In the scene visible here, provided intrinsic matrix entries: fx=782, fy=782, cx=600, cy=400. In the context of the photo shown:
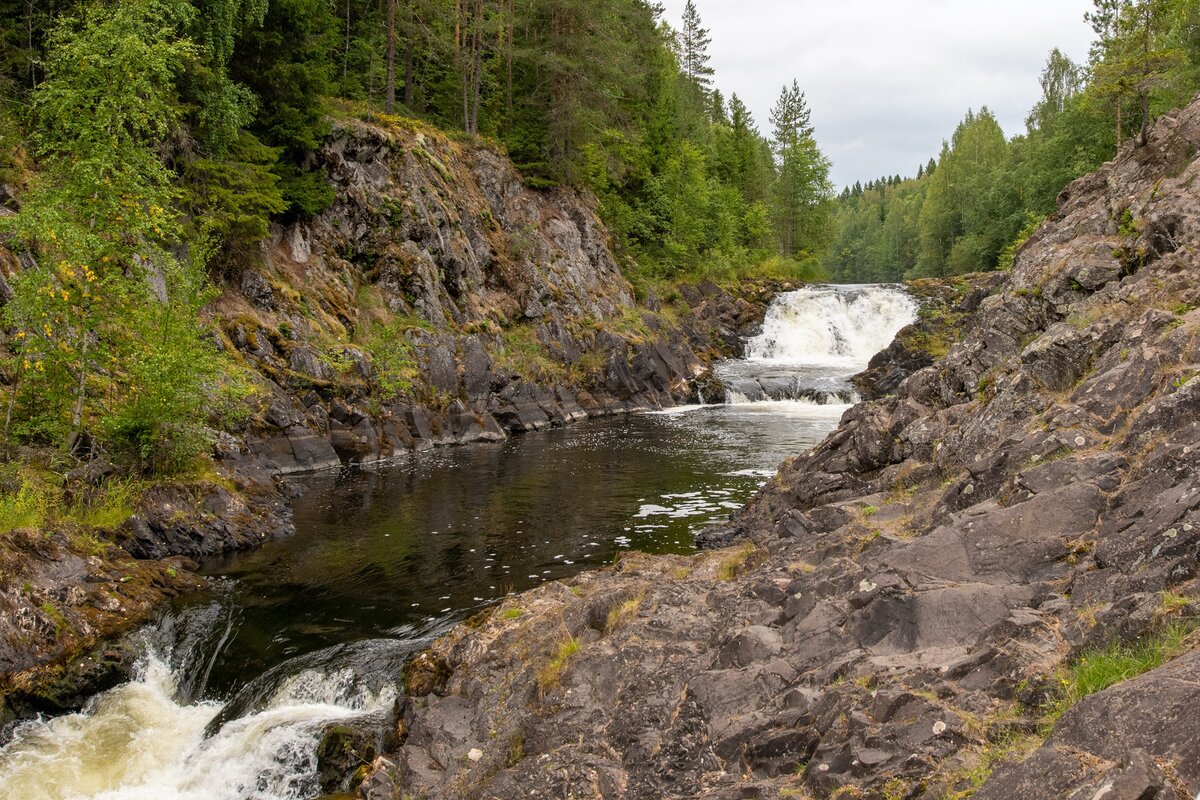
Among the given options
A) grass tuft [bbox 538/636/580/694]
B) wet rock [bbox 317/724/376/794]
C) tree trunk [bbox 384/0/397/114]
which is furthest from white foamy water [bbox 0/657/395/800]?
tree trunk [bbox 384/0/397/114]

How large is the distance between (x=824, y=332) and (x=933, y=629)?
142 ft

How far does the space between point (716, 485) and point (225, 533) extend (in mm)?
11370

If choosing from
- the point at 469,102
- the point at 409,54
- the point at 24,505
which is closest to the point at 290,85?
the point at 409,54

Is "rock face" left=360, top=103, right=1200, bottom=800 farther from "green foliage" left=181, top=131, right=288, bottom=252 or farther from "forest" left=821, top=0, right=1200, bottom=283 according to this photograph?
"green foliage" left=181, top=131, right=288, bottom=252

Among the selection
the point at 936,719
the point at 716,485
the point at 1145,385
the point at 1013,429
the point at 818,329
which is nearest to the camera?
the point at 936,719

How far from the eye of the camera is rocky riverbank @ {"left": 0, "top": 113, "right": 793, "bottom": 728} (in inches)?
440

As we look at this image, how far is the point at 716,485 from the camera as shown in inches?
790

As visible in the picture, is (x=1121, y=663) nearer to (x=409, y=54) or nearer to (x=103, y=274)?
(x=103, y=274)

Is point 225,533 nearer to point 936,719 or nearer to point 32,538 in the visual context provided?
point 32,538

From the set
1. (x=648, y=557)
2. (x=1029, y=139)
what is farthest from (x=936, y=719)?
(x=1029, y=139)

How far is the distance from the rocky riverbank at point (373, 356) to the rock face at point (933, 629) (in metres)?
5.89

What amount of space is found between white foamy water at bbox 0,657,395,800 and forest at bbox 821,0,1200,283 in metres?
17.1

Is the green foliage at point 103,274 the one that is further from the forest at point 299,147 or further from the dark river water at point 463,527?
the dark river water at point 463,527

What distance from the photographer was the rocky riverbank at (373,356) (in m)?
11.2
